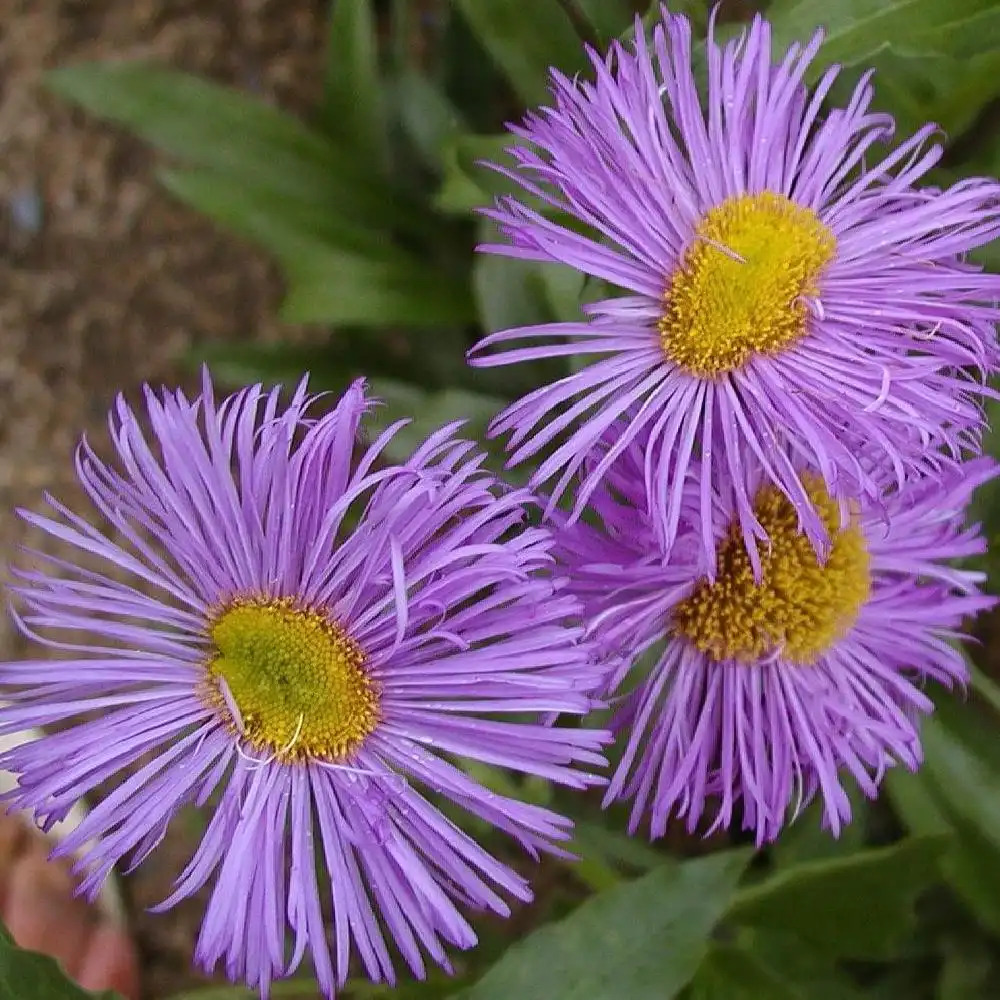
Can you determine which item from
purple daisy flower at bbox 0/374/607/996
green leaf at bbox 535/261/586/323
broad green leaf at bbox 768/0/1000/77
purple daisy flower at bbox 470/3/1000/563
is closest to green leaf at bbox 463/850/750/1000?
purple daisy flower at bbox 0/374/607/996

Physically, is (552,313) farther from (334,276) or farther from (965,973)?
(965,973)

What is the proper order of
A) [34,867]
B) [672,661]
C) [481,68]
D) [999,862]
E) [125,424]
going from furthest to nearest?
[34,867], [481,68], [999,862], [672,661], [125,424]

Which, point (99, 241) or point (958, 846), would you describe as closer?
point (958, 846)

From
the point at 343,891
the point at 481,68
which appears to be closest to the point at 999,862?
the point at 343,891

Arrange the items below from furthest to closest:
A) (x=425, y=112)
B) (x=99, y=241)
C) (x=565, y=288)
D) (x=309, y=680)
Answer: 1. (x=99, y=241)
2. (x=425, y=112)
3. (x=565, y=288)
4. (x=309, y=680)

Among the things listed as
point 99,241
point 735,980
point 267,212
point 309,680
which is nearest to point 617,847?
point 735,980

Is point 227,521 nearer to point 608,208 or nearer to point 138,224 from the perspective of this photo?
point 608,208

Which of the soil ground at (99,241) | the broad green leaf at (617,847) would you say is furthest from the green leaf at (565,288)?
the soil ground at (99,241)
